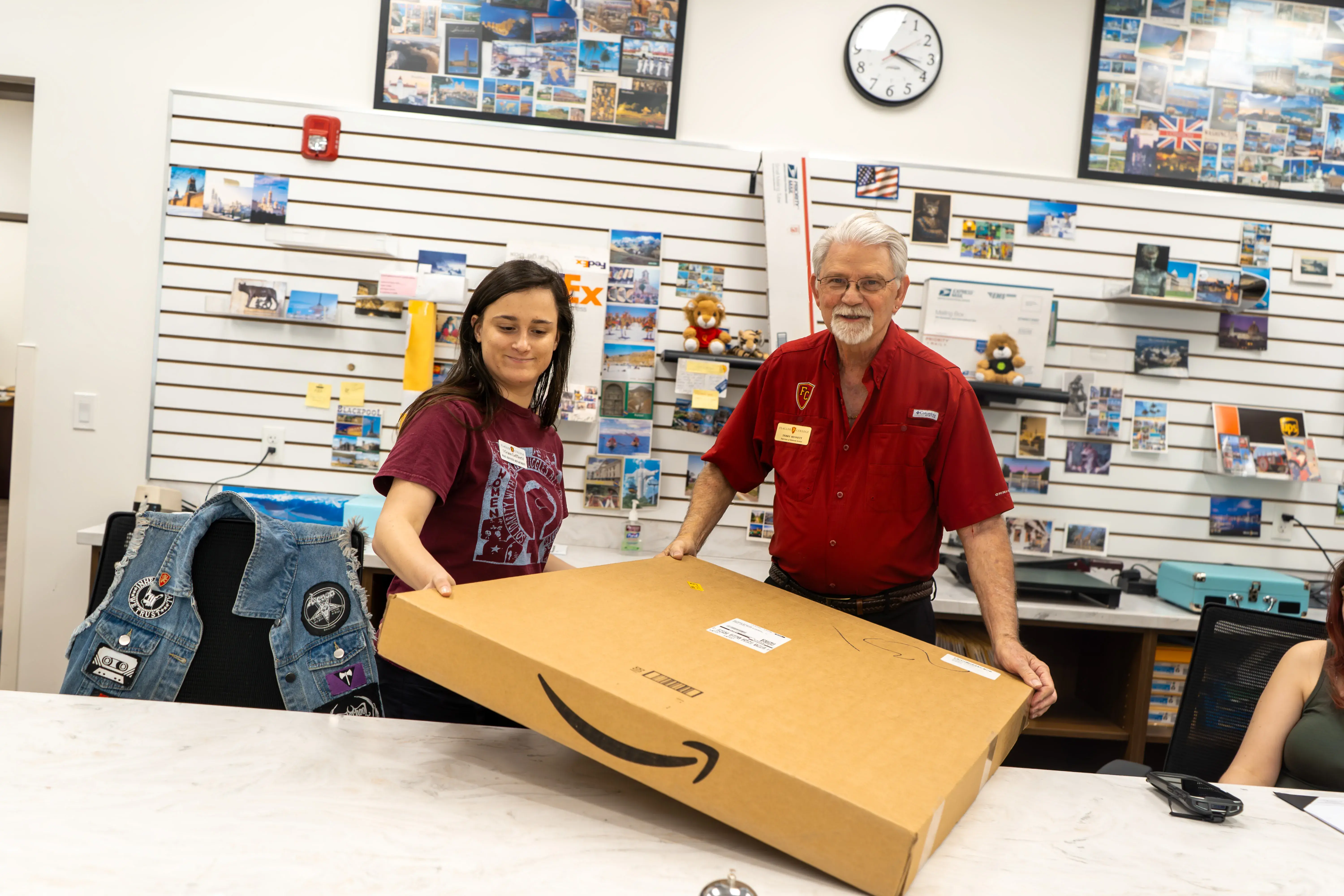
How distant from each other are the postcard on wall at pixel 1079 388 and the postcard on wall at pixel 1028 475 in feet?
0.87

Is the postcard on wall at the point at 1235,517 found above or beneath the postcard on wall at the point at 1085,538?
above

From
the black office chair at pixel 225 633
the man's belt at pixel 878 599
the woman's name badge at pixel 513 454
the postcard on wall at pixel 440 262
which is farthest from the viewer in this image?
→ the postcard on wall at pixel 440 262

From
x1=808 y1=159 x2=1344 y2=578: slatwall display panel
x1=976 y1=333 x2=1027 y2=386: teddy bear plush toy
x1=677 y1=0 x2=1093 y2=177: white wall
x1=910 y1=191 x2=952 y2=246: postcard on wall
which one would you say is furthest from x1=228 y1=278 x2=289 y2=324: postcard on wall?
x1=976 y1=333 x2=1027 y2=386: teddy bear plush toy

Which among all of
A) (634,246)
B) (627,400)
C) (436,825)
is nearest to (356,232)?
(634,246)

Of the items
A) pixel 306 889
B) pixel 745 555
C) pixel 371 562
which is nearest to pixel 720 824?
pixel 306 889

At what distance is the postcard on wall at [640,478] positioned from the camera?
333 centimetres

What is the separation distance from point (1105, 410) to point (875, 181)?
1.39 m

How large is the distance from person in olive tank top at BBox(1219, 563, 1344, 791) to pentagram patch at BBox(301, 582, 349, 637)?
6.24 feet

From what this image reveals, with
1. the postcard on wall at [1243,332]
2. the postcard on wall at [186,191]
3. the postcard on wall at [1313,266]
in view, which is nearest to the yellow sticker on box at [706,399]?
the postcard on wall at [186,191]

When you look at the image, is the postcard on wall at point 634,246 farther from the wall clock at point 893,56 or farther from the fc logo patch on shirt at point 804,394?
the fc logo patch on shirt at point 804,394

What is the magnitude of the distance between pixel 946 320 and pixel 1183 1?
170 centimetres

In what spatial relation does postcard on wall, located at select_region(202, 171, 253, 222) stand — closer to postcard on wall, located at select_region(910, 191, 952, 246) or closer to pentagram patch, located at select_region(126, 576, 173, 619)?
pentagram patch, located at select_region(126, 576, 173, 619)

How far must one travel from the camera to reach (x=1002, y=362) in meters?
3.26

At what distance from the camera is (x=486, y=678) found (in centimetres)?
106
